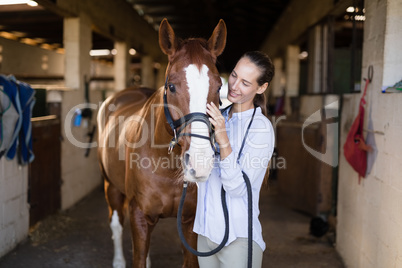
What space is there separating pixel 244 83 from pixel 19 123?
218 cm

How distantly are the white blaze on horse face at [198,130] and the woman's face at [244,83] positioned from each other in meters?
0.11

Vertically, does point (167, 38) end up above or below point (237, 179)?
above

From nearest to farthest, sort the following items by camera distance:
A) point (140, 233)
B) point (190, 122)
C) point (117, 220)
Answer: point (190, 122) < point (140, 233) < point (117, 220)

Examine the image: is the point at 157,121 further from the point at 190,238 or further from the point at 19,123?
the point at 19,123

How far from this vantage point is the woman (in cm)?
144

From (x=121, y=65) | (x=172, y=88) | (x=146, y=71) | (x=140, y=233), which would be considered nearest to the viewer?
(x=172, y=88)

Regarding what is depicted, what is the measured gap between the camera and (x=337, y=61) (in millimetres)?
5117

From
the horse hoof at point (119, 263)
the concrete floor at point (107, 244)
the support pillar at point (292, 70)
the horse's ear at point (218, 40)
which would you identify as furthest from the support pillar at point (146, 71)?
the horse's ear at point (218, 40)

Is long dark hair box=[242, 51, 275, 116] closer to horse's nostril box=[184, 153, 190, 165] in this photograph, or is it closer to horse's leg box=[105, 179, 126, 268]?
horse's nostril box=[184, 153, 190, 165]

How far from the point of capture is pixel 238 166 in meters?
1.41

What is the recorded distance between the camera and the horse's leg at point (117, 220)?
2.98 m

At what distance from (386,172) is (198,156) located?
1375 millimetres

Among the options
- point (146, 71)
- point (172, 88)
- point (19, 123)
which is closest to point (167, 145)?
point (172, 88)

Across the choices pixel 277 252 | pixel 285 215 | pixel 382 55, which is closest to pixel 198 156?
pixel 382 55
